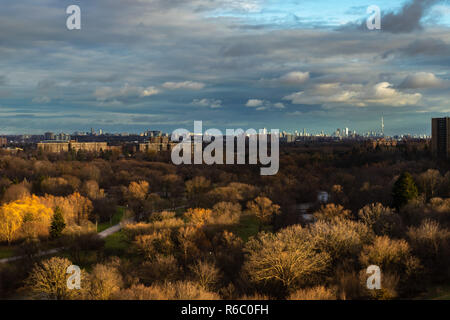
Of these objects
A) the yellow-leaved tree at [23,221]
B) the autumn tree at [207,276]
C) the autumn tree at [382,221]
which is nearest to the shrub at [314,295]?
the autumn tree at [207,276]

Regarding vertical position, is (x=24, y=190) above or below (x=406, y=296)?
above

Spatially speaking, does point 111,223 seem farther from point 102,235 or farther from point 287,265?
point 287,265

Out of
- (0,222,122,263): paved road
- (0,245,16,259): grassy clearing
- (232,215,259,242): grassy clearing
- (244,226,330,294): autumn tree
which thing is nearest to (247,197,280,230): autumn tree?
(232,215,259,242): grassy clearing

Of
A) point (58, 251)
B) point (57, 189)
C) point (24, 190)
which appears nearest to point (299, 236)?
point (58, 251)

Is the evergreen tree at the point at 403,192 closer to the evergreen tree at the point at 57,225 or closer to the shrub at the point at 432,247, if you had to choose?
the shrub at the point at 432,247

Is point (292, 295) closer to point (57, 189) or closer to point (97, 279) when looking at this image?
point (97, 279)

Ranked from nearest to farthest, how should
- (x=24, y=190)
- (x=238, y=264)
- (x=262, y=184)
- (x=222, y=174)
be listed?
(x=238, y=264) < (x=24, y=190) < (x=262, y=184) < (x=222, y=174)
